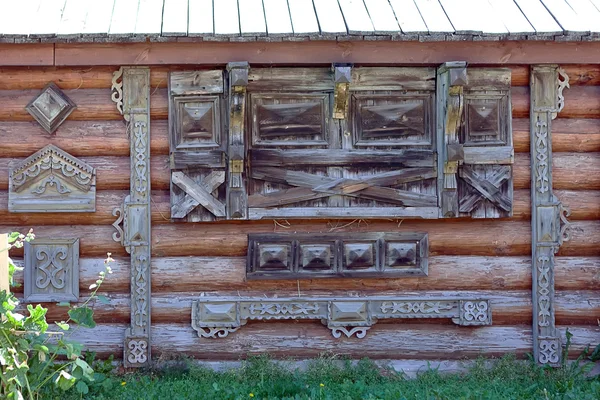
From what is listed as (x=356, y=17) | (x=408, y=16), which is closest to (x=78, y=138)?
(x=356, y=17)

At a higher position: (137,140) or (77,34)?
(77,34)

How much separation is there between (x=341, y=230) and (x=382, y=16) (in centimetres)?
195

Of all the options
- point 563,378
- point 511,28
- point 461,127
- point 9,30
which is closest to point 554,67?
point 511,28

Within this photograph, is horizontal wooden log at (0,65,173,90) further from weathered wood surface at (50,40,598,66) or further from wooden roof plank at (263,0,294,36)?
wooden roof plank at (263,0,294,36)

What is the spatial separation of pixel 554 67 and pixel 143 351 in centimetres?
450

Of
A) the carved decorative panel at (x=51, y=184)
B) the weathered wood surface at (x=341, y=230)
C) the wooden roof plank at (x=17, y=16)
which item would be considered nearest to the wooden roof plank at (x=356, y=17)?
the weathered wood surface at (x=341, y=230)

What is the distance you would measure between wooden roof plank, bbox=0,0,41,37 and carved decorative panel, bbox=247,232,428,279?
2642 mm

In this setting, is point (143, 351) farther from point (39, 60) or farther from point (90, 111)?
point (39, 60)

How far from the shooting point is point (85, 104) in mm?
6207

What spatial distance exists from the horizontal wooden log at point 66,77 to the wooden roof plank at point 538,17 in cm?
326

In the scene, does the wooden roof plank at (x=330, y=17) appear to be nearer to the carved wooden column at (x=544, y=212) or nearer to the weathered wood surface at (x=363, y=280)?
the carved wooden column at (x=544, y=212)

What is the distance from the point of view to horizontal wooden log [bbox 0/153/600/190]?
623cm

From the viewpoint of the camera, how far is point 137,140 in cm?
617

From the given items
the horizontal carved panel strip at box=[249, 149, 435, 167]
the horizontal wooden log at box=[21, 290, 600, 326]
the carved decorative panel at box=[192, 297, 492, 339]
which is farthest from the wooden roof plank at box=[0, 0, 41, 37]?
the carved decorative panel at box=[192, 297, 492, 339]
